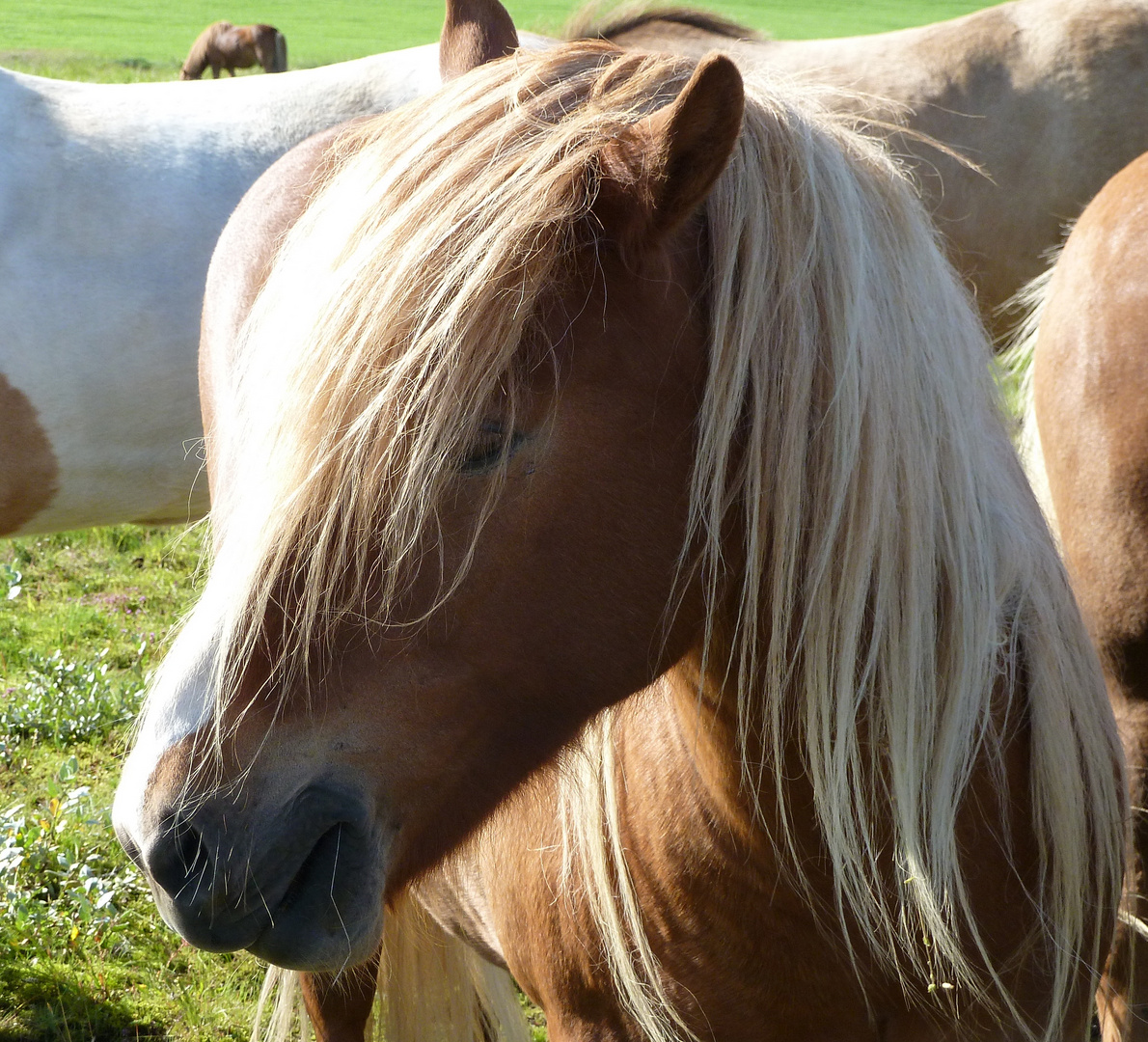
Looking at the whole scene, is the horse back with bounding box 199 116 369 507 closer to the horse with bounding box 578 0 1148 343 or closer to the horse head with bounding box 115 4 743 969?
the horse head with bounding box 115 4 743 969

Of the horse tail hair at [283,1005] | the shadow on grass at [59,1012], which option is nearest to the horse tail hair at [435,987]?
the horse tail hair at [283,1005]

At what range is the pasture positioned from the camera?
2.48 metres

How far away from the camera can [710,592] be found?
109 centimetres

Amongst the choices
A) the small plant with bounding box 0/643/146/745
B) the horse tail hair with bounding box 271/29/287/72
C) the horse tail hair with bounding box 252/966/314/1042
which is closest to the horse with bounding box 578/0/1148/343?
the small plant with bounding box 0/643/146/745

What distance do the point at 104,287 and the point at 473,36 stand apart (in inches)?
66.8

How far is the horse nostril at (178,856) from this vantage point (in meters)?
0.96

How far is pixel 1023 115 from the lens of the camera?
4.55m

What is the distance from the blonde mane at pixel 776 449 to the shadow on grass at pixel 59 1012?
1.77m

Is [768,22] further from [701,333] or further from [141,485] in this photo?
[701,333]

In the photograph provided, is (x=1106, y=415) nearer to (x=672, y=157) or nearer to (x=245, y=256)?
(x=672, y=157)

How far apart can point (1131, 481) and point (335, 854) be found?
1.62 m

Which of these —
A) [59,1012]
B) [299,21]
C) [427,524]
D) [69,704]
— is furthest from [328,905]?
[299,21]

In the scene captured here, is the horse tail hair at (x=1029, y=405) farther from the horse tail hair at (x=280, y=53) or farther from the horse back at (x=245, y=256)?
the horse tail hair at (x=280, y=53)

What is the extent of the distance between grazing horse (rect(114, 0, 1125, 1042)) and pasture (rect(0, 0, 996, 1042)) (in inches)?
15.3
